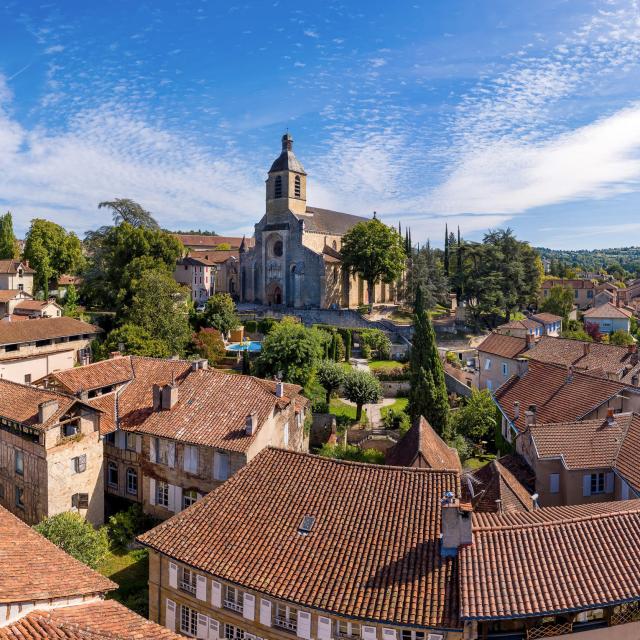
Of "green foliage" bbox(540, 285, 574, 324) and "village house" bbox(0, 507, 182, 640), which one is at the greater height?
"green foliage" bbox(540, 285, 574, 324)

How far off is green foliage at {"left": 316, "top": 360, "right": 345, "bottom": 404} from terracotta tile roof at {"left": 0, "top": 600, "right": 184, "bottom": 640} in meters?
31.3

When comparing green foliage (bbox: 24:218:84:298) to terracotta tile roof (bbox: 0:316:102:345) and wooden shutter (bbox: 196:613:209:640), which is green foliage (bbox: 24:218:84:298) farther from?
wooden shutter (bbox: 196:613:209:640)

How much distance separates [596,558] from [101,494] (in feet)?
73.2

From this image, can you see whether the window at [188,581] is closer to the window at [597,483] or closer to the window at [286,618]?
the window at [286,618]

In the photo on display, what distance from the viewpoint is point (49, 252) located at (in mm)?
71688

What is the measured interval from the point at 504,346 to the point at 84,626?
134 feet

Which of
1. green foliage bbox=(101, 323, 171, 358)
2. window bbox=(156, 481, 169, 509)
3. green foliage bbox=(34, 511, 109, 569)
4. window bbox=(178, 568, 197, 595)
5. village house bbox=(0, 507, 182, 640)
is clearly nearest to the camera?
village house bbox=(0, 507, 182, 640)

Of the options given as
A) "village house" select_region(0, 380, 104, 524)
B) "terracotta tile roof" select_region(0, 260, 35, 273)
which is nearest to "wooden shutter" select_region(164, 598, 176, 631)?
"village house" select_region(0, 380, 104, 524)

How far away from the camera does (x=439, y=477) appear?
17922 millimetres

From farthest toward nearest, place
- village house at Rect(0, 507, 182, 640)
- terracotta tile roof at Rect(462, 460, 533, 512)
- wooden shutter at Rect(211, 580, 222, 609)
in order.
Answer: terracotta tile roof at Rect(462, 460, 533, 512) < wooden shutter at Rect(211, 580, 222, 609) < village house at Rect(0, 507, 182, 640)

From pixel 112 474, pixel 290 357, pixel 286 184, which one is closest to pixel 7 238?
pixel 286 184

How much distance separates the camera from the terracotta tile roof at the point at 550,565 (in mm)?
13305

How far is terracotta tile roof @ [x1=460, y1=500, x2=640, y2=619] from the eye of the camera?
1330 centimetres

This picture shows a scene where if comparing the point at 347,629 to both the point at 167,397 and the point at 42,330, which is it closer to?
the point at 167,397
